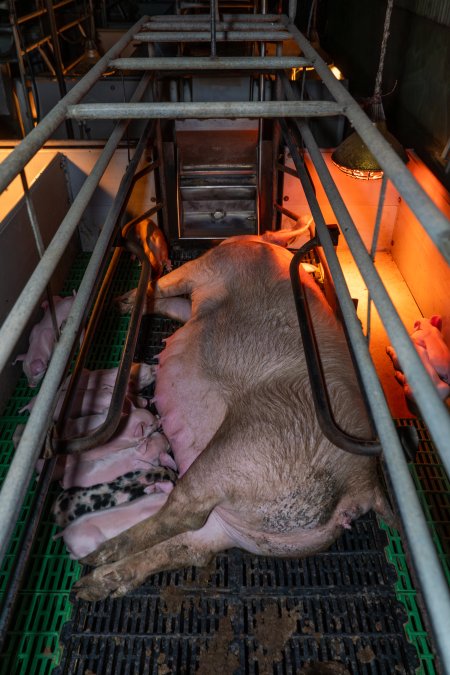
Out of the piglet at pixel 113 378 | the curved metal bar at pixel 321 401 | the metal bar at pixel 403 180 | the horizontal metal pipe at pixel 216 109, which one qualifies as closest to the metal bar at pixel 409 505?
the curved metal bar at pixel 321 401

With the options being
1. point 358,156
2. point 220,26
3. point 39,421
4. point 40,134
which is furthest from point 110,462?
point 220,26

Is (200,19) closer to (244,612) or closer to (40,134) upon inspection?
(40,134)

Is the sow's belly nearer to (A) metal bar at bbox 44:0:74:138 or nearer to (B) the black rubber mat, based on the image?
(B) the black rubber mat

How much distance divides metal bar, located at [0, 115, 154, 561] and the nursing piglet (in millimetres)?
724

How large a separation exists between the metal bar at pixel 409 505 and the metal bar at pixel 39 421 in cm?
68

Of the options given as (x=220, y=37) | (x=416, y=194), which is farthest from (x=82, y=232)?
(x=416, y=194)

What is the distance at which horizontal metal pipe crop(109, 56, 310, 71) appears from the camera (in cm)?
215

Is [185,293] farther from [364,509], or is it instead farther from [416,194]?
[416,194]

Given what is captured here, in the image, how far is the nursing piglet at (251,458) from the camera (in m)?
1.90

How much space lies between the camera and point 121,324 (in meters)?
3.39

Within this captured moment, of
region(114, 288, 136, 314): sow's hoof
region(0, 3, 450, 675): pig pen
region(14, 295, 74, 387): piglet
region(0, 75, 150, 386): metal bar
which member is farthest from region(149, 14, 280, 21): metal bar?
region(14, 295, 74, 387): piglet

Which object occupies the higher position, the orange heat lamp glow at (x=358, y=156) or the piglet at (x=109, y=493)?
the orange heat lamp glow at (x=358, y=156)

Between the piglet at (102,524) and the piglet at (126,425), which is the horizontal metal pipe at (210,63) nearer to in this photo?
the piglet at (126,425)

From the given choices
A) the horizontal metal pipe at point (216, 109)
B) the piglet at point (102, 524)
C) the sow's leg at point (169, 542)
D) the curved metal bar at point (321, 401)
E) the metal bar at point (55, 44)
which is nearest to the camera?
the curved metal bar at point (321, 401)
